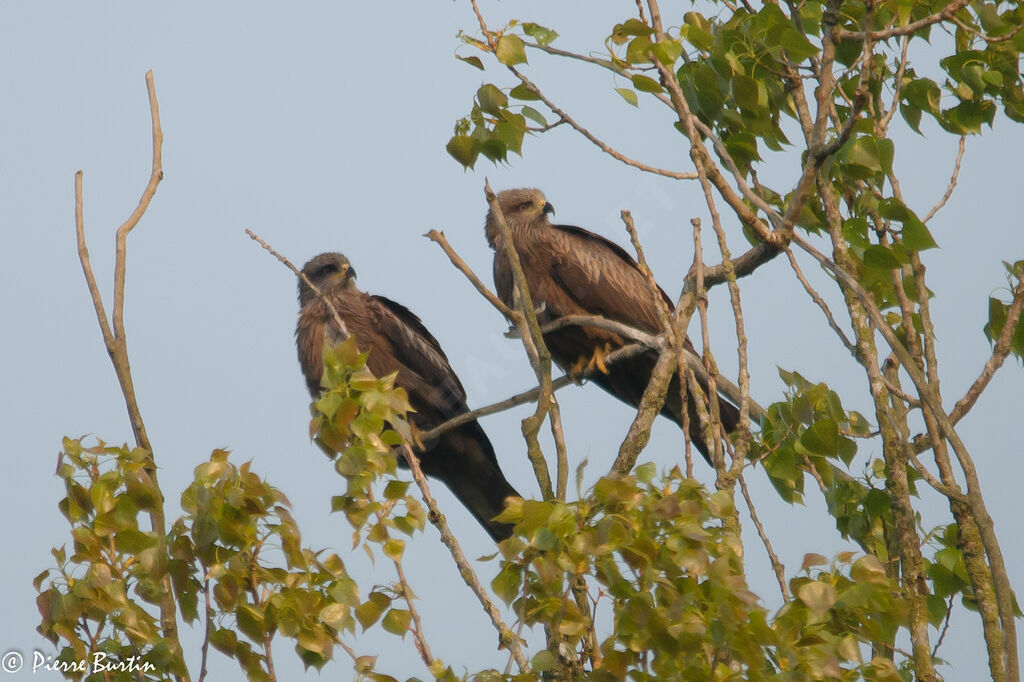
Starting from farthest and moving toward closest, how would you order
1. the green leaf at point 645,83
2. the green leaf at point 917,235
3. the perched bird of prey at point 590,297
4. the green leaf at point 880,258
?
1. the perched bird of prey at point 590,297
2. the green leaf at point 645,83
3. the green leaf at point 880,258
4. the green leaf at point 917,235

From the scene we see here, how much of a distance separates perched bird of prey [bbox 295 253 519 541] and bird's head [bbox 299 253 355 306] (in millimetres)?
305

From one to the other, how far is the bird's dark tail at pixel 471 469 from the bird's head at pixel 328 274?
1387 millimetres

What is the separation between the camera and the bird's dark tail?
692 cm

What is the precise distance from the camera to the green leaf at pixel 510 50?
161 inches

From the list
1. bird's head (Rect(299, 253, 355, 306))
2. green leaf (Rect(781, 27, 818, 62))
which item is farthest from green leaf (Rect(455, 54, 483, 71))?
bird's head (Rect(299, 253, 355, 306))

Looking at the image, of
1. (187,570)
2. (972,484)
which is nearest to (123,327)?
(187,570)

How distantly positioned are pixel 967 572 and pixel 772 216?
60.0 inches

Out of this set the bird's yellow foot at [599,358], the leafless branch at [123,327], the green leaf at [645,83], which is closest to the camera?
the leafless branch at [123,327]

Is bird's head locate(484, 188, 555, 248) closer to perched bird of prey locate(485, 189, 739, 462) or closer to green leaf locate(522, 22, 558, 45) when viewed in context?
perched bird of prey locate(485, 189, 739, 462)

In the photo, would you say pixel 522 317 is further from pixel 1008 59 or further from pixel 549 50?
pixel 1008 59

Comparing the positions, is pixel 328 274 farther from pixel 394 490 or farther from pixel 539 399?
pixel 394 490

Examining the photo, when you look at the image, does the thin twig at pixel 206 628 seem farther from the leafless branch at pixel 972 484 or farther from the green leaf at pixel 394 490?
the leafless branch at pixel 972 484

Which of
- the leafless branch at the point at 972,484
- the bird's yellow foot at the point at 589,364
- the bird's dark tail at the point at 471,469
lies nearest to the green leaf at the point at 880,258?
the leafless branch at the point at 972,484

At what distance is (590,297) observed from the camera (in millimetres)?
6844
